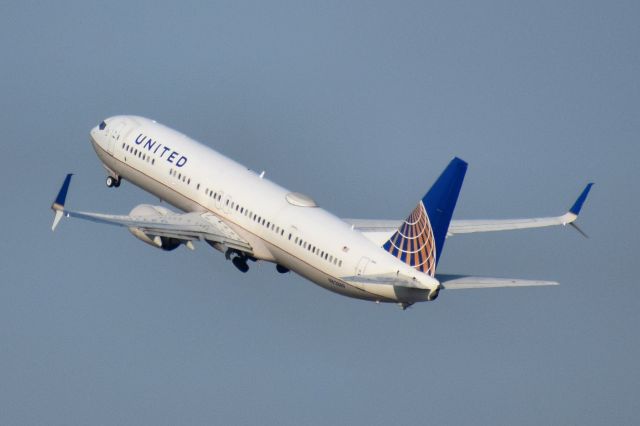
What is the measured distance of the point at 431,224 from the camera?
370ft

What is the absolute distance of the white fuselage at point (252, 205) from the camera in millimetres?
117062

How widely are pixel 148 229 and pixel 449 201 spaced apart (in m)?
22.7

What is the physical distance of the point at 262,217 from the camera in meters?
124

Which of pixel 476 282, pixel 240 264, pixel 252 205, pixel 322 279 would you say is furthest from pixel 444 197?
pixel 240 264

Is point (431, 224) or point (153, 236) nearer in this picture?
point (431, 224)

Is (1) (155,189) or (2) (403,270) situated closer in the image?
(2) (403,270)

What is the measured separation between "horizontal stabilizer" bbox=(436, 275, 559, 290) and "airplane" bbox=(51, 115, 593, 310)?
0.19 ft

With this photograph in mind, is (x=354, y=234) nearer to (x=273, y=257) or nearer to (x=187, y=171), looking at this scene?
(x=273, y=257)

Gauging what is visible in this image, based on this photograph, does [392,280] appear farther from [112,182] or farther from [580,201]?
[112,182]

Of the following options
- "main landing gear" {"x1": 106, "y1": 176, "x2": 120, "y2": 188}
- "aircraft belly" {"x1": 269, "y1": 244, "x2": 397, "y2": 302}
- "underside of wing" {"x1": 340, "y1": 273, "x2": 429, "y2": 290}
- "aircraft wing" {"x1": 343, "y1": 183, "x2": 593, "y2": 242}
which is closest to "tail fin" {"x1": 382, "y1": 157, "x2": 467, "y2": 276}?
"underside of wing" {"x1": 340, "y1": 273, "x2": 429, "y2": 290}

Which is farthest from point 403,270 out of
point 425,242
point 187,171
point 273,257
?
point 187,171

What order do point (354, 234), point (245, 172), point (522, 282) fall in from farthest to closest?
point (245, 172), point (354, 234), point (522, 282)

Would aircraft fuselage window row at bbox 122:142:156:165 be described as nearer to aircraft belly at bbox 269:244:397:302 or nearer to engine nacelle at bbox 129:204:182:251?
engine nacelle at bbox 129:204:182:251

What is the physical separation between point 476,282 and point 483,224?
51.3ft
